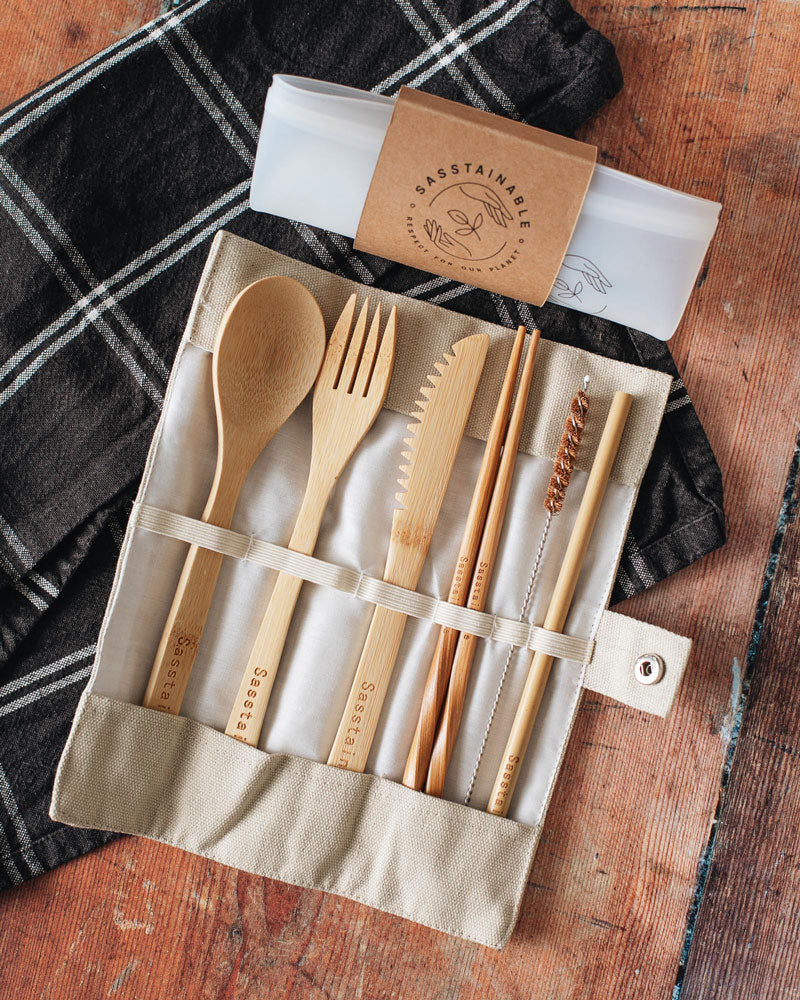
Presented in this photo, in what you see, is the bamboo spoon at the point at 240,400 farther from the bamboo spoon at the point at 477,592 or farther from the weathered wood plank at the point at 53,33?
the weathered wood plank at the point at 53,33

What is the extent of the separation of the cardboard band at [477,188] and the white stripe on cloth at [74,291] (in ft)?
0.59

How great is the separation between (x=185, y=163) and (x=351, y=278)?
0.45 feet

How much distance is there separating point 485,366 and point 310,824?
1.05ft

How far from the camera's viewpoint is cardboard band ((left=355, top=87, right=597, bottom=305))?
18.1 inches

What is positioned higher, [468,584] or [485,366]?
[485,366]

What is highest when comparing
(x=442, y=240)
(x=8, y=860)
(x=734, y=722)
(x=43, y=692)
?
(x=442, y=240)

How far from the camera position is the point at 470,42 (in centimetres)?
54

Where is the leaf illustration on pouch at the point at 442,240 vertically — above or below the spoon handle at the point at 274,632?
above

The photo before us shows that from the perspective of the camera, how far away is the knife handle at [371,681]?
1.63ft

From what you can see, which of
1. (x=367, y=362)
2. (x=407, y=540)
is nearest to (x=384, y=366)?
(x=367, y=362)

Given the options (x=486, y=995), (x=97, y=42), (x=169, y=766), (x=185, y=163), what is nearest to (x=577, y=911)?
(x=486, y=995)

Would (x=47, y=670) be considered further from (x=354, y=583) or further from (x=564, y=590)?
(x=564, y=590)

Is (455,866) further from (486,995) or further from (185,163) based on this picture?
(185,163)

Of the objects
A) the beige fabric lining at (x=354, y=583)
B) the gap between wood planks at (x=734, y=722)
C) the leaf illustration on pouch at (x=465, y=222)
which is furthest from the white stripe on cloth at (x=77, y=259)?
the gap between wood planks at (x=734, y=722)
